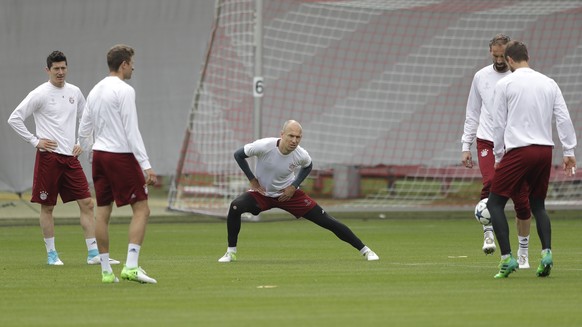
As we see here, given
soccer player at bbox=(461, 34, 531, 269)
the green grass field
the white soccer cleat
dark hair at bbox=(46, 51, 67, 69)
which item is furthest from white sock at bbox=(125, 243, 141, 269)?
soccer player at bbox=(461, 34, 531, 269)

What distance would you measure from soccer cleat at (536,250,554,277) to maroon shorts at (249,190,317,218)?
3.19m

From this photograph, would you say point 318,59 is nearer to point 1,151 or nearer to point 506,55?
point 1,151

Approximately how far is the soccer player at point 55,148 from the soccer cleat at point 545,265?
4.87m

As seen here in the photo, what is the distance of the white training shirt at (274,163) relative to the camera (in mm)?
13344

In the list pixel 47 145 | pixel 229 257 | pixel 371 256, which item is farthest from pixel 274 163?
pixel 47 145

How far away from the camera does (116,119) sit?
10.6m

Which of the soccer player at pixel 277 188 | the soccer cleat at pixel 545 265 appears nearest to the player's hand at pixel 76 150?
the soccer player at pixel 277 188

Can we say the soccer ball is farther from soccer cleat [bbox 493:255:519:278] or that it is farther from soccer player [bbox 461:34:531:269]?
soccer cleat [bbox 493:255:519:278]

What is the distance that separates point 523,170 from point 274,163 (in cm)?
331

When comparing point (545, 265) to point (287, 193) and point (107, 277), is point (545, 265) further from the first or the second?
point (107, 277)

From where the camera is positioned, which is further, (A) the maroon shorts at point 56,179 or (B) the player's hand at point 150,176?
(A) the maroon shorts at point 56,179

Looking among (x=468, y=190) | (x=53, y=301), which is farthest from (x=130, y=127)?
(x=468, y=190)

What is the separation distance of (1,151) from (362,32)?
7.49m

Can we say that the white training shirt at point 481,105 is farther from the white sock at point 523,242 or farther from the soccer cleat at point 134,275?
the soccer cleat at point 134,275
